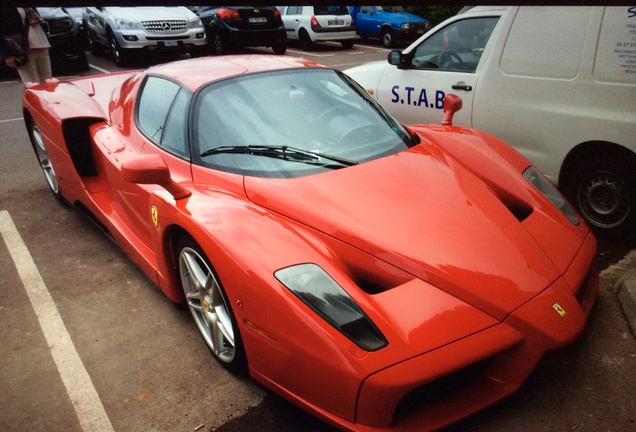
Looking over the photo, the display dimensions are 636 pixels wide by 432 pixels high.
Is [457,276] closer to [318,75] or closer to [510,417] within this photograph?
[510,417]

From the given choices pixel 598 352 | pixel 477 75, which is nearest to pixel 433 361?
pixel 598 352

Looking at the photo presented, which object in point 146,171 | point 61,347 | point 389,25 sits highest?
point 146,171

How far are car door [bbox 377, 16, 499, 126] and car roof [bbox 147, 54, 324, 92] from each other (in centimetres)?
157

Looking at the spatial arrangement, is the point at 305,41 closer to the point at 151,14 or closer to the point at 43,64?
the point at 151,14

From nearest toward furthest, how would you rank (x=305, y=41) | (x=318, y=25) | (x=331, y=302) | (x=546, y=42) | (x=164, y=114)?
(x=331, y=302), (x=164, y=114), (x=546, y=42), (x=318, y=25), (x=305, y=41)

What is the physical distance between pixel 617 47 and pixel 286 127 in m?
2.32

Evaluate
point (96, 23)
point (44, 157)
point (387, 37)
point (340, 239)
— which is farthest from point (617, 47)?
point (387, 37)

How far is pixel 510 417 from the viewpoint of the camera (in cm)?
213

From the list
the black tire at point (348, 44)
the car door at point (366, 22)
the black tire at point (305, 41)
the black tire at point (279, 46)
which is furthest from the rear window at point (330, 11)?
the black tire at point (279, 46)

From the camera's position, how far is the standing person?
5.62 meters

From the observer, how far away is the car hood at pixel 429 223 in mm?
2104

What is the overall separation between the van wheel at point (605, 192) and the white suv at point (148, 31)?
31.0 feet

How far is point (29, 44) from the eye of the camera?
6.03m

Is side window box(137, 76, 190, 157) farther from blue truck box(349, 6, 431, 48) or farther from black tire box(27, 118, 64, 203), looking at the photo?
blue truck box(349, 6, 431, 48)
